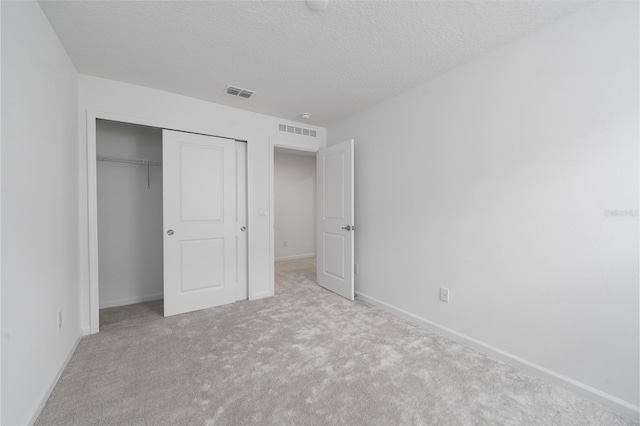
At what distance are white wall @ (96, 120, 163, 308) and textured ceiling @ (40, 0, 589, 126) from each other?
99cm

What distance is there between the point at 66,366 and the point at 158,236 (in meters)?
1.85

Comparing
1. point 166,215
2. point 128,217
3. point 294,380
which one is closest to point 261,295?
point 166,215

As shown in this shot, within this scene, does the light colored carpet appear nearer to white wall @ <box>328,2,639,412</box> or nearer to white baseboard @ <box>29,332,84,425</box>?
white baseboard @ <box>29,332,84,425</box>

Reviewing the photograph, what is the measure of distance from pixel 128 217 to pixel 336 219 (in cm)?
268

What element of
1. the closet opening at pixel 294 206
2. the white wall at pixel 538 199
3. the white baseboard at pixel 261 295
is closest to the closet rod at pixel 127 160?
the white baseboard at pixel 261 295

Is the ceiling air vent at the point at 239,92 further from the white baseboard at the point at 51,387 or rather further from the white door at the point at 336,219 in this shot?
the white baseboard at the point at 51,387

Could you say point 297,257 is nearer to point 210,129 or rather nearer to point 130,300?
Result: point 130,300

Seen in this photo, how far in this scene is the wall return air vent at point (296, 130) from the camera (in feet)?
12.2

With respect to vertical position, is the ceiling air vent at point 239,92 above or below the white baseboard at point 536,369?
above

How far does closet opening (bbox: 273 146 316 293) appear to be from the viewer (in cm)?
619

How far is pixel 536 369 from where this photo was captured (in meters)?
1.92

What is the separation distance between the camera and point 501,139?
6.94 ft

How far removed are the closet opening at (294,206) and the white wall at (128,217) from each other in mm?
2678

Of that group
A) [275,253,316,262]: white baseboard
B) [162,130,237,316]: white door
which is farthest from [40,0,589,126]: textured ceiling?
[275,253,316,262]: white baseboard
